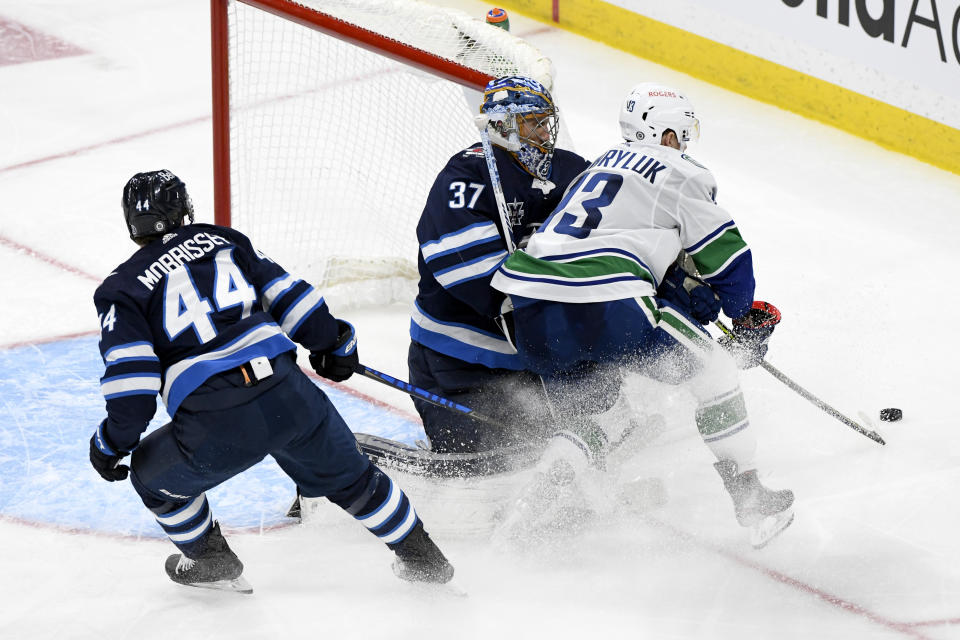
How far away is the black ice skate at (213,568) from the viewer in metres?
2.88

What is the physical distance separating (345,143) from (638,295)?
6.28 feet

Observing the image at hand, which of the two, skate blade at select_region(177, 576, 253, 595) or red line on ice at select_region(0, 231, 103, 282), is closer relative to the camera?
skate blade at select_region(177, 576, 253, 595)

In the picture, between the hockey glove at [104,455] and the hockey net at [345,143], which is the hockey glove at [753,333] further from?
the hockey glove at [104,455]

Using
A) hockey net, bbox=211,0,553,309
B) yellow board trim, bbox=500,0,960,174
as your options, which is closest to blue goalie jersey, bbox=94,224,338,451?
hockey net, bbox=211,0,553,309

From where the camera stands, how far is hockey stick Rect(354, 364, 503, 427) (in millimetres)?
3109

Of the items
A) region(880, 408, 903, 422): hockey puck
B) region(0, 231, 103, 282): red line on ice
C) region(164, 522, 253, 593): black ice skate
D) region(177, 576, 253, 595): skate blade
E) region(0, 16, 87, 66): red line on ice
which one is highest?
region(880, 408, 903, 422): hockey puck

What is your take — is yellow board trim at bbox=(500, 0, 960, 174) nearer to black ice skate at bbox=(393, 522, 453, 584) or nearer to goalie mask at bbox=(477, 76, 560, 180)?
goalie mask at bbox=(477, 76, 560, 180)

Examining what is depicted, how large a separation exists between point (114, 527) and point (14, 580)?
0.27 m

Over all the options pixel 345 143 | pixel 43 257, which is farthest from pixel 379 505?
pixel 43 257

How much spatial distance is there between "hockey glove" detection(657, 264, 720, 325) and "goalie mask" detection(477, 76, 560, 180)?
0.40 metres

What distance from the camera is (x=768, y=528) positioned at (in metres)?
3.00

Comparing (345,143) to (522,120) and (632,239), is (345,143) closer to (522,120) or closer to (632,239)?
(522,120)

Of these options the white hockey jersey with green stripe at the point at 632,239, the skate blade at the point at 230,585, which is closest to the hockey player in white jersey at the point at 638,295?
the white hockey jersey with green stripe at the point at 632,239

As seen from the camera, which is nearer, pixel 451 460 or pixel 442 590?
pixel 442 590
